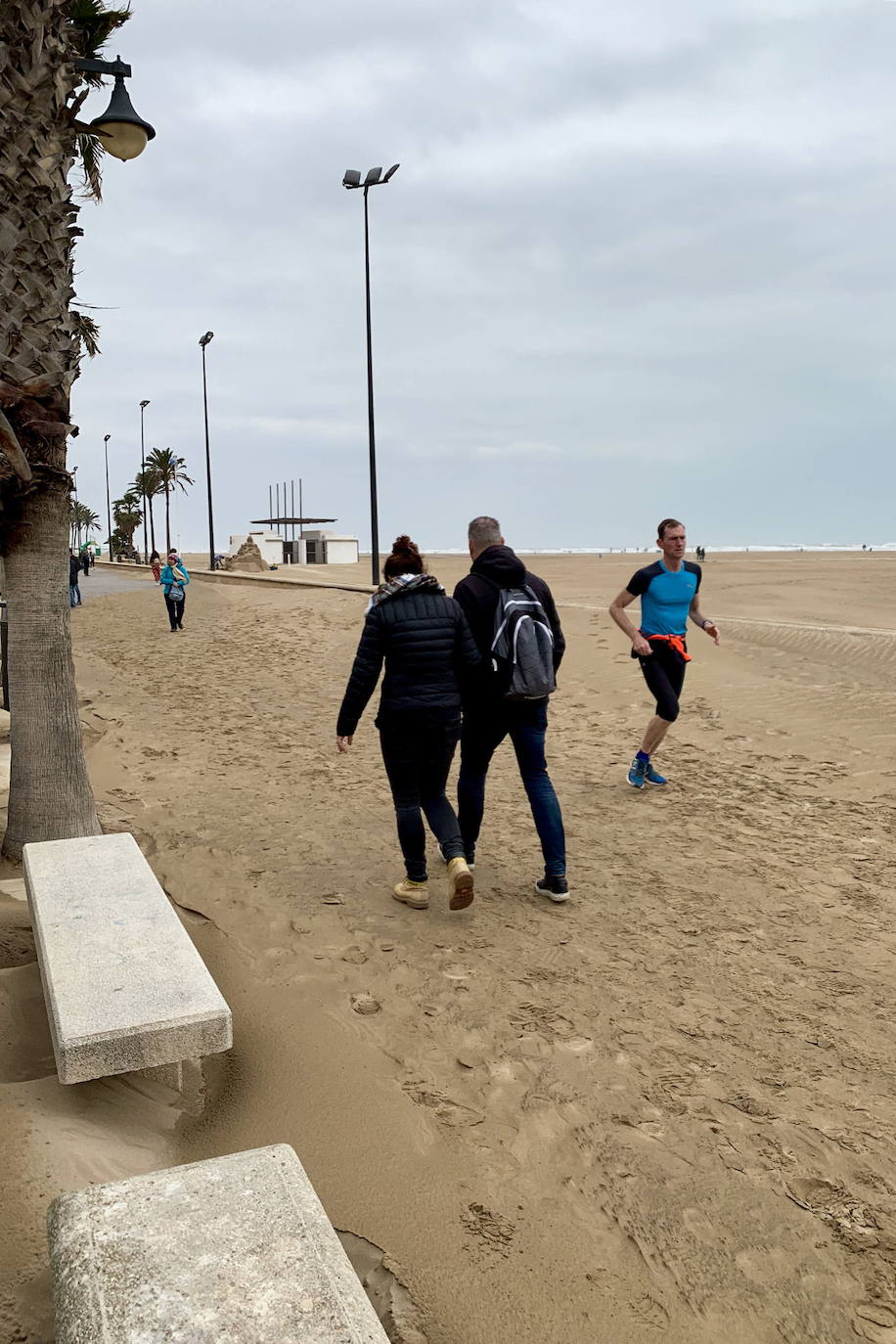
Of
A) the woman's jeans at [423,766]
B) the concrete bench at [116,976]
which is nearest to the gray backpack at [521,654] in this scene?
the woman's jeans at [423,766]

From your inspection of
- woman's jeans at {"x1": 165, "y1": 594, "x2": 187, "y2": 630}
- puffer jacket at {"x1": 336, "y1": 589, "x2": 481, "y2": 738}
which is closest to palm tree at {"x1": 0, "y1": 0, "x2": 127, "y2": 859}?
puffer jacket at {"x1": 336, "y1": 589, "x2": 481, "y2": 738}

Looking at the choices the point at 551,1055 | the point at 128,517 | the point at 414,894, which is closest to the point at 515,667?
the point at 414,894

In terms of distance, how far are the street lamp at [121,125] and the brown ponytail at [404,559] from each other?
12.9 ft

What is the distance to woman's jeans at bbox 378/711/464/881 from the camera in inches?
186

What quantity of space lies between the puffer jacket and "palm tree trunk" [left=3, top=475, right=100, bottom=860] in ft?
7.01

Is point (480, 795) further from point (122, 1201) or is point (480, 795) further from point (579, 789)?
point (122, 1201)

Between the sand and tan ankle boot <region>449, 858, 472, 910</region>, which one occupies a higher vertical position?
tan ankle boot <region>449, 858, 472, 910</region>

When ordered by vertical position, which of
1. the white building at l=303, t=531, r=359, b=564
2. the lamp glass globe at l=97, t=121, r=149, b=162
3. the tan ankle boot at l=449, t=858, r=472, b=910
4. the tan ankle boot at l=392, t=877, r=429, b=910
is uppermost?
the lamp glass globe at l=97, t=121, r=149, b=162

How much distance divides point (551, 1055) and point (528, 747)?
180 centimetres

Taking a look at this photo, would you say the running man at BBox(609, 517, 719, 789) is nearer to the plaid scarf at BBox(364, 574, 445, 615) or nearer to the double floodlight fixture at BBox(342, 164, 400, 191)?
the plaid scarf at BBox(364, 574, 445, 615)

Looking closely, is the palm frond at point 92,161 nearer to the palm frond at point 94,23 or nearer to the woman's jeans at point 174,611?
the palm frond at point 94,23

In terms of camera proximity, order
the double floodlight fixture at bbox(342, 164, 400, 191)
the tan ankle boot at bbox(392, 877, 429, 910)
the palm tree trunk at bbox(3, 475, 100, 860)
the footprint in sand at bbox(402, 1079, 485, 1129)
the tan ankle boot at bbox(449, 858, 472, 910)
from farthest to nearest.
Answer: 1. the double floodlight fixture at bbox(342, 164, 400, 191)
2. the palm tree trunk at bbox(3, 475, 100, 860)
3. the tan ankle boot at bbox(392, 877, 429, 910)
4. the tan ankle boot at bbox(449, 858, 472, 910)
5. the footprint in sand at bbox(402, 1079, 485, 1129)

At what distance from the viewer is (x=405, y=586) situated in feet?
15.5

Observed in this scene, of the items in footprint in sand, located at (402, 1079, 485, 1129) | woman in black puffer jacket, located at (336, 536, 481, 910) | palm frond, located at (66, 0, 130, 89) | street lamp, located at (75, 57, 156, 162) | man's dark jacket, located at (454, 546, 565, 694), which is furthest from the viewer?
palm frond, located at (66, 0, 130, 89)
